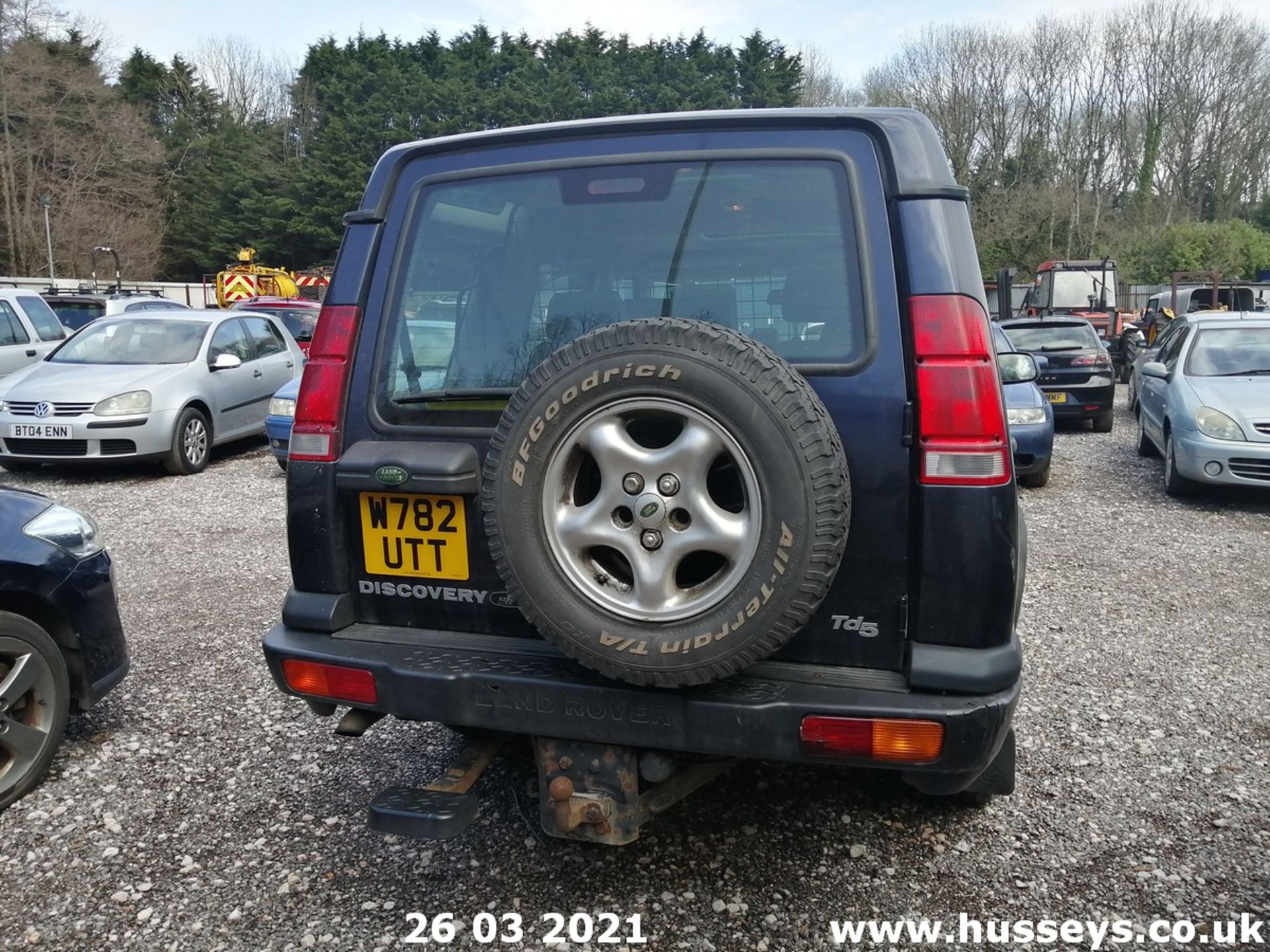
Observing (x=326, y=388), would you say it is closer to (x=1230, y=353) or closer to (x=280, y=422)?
(x=280, y=422)

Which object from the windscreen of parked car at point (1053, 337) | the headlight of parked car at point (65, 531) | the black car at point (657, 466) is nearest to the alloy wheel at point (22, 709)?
the headlight of parked car at point (65, 531)

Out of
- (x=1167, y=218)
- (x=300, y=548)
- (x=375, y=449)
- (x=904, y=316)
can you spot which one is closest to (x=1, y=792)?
(x=300, y=548)

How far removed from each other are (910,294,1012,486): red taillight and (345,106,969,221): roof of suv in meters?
0.32

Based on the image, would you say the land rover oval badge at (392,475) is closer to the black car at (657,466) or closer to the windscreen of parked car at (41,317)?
the black car at (657,466)

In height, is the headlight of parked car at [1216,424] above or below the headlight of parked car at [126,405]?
below

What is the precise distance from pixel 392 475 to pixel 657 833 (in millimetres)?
1431

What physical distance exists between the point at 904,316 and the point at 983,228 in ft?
154

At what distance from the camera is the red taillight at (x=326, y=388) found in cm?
279

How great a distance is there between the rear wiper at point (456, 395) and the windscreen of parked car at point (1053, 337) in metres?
10.7

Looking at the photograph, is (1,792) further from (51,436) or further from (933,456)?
(51,436)

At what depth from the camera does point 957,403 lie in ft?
7.58

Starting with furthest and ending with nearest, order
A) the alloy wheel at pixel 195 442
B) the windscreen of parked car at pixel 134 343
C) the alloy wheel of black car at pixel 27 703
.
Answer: the windscreen of parked car at pixel 134 343 → the alloy wheel at pixel 195 442 → the alloy wheel of black car at pixel 27 703

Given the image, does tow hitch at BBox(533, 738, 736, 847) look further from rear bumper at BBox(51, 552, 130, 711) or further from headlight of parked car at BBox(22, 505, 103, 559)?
headlight of parked car at BBox(22, 505, 103, 559)

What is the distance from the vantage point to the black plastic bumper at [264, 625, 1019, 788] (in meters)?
2.30
